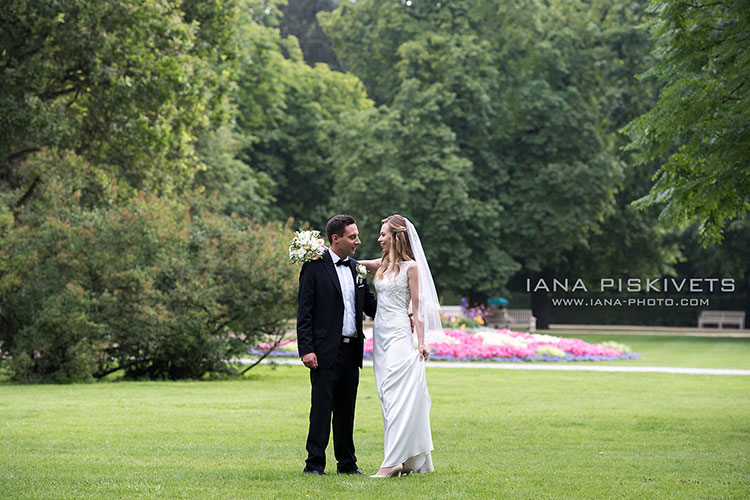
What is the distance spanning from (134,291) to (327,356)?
11.5 metres

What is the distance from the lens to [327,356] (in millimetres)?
8195

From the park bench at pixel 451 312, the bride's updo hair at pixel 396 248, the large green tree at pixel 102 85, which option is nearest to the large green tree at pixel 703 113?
the bride's updo hair at pixel 396 248

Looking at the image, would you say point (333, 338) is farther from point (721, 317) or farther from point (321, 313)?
point (721, 317)

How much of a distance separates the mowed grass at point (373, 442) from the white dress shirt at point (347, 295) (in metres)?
1.24

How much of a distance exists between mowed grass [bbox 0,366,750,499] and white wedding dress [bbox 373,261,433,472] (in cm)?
29

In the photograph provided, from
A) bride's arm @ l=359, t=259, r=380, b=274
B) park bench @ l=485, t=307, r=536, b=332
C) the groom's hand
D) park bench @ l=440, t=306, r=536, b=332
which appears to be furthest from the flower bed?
the groom's hand

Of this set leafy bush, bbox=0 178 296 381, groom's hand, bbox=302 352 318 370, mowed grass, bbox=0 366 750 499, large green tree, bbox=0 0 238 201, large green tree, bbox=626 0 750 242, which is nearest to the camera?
mowed grass, bbox=0 366 750 499

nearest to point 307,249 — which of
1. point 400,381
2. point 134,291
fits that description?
point 400,381

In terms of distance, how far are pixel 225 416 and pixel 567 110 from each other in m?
29.8

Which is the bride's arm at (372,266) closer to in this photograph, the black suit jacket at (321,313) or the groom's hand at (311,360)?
the black suit jacket at (321,313)

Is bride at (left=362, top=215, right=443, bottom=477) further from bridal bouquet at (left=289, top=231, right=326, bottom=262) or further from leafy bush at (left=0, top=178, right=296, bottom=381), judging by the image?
leafy bush at (left=0, top=178, right=296, bottom=381)

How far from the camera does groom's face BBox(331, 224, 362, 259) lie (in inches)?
330

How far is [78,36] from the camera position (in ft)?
68.7

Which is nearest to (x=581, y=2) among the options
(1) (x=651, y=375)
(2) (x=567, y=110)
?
(2) (x=567, y=110)
